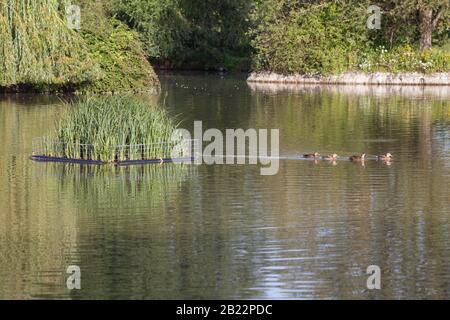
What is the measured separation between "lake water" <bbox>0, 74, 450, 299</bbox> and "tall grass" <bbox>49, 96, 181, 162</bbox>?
26.0 inches

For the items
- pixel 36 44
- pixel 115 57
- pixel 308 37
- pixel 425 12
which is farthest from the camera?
pixel 308 37

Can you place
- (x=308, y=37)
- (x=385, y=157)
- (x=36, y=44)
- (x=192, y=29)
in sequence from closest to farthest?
1. (x=385, y=157)
2. (x=36, y=44)
3. (x=308, y=37)
4. (x=192, y=29)

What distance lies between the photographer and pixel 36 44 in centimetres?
3731

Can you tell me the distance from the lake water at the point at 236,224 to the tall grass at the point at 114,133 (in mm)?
661

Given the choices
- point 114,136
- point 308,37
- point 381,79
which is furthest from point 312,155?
point 308,37

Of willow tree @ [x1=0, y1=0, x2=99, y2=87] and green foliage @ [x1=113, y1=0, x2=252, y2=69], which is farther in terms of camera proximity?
green foliage @ [x1=113, y1=0, x2=252, y2=69]

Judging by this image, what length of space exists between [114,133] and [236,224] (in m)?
6.94

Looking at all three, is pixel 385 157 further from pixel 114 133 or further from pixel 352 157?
pixel 114 133

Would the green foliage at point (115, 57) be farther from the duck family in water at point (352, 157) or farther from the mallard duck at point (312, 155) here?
the duck family in water at point (352, 157)

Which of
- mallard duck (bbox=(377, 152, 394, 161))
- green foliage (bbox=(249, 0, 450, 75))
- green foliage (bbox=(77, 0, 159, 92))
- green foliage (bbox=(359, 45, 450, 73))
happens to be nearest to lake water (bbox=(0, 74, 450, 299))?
mallard duck (bbox=(377, 152, 394, 161))

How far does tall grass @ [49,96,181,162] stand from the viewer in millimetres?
24750

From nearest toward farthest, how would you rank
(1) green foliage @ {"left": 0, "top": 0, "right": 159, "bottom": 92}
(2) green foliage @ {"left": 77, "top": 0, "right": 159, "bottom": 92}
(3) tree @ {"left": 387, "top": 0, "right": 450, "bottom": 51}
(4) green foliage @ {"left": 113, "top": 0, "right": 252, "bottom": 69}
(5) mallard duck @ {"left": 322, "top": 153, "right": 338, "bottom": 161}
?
(5) mallard duck @ {"left": 322, "top": 153, "right": 338, "bottom": 161}, (1) green foliage @ {"left": 0, "top": 0, "right": 159, "bottom": 92}, (2) green foliage @ {"left": 77, "top": 0, "right": 159, "bottom": 92}, (3) tree @ {"left": 387, "top": 0, "right": 450, "bottom": 51}, (4) green foliage @ {"left": 113, "top": 0, "right": 252, "bottom": 69}

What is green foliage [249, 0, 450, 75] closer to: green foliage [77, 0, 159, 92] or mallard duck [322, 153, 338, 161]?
green foliage [77, 0, 159, 92]
